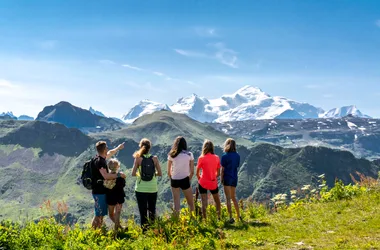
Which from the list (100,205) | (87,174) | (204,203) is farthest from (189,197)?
(87,174)

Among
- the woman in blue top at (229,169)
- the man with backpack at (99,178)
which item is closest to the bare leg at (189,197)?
the woman in blue top at (229,169)

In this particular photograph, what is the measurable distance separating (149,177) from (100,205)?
6.18 feet

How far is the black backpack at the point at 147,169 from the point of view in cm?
1275

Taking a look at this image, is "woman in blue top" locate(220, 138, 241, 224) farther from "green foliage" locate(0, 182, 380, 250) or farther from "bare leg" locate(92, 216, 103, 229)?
"bare leg" locate(92, 216, 103, 229)

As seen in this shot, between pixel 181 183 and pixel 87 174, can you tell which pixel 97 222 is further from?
pixel 181 183

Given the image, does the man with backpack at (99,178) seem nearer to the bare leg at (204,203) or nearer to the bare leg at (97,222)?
the bare leg at (97,222)

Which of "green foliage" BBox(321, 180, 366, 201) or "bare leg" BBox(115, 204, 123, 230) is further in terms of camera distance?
"green foliage" BBox(321, 180, 366, 201)

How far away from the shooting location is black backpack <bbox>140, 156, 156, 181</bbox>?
12.8 m

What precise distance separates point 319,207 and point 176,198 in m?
6.44

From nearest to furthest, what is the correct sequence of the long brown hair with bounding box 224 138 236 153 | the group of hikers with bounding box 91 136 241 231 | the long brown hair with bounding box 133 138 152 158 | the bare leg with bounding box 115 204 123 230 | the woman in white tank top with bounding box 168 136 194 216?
the group of hikers with bounding box 91 136 241 231
the bare leg with bounding box 115 204 123 230
the long brown hair with bounding box 133 138 152 158
the woman in white tank top with bounding box 168 136 194 216
the long brown hair with bounding box 224 138 236 153

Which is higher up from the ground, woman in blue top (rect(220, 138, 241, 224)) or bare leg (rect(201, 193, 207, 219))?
woman in blue top (rect(220, 138, 241, 224))

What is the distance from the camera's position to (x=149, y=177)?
12.8 metres

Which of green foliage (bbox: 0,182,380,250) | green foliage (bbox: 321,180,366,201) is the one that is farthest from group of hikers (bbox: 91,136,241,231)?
green foliage (bbox: 321,180,366,201)

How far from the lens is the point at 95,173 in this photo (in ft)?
40.0
